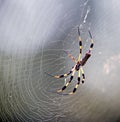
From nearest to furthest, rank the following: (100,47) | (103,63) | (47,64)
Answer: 1. (47,64)
2. (100,47)
3. (103,63)

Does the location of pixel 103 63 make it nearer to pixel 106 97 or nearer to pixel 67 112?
pixel 106 97

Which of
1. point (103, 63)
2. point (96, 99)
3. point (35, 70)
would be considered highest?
point (103, 63)

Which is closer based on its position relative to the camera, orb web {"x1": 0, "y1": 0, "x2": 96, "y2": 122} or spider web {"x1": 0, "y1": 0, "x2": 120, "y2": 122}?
spider web {"x1": 0, "y1": 0, "x2": 120, "y2": 122}

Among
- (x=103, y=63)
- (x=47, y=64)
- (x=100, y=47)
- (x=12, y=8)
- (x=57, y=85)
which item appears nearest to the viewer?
(x=12, y=8)

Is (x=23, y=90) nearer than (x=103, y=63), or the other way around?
(x=23, y=90)

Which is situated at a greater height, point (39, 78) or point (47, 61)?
point (47, 61)

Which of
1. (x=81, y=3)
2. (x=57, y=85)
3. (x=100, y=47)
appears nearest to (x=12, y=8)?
(x=81, y=3)

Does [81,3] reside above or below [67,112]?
above

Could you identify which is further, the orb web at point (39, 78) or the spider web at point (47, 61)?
the orb web at point (39, 78)
